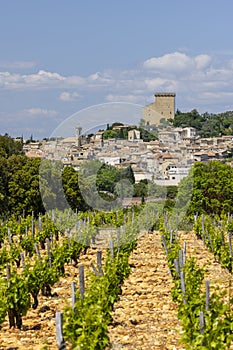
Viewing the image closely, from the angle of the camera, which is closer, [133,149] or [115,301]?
[115,301]

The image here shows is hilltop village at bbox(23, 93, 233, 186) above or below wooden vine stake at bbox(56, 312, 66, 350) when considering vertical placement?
above

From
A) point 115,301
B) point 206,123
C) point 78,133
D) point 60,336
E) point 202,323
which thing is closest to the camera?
point 60,336

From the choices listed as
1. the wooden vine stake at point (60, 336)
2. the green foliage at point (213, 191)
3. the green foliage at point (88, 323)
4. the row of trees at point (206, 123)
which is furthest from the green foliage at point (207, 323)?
the row of trees at point (206, 123)

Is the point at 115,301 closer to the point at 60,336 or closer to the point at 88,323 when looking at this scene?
the point at 88,323

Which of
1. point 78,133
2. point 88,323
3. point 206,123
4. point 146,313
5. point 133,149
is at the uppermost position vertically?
point 206,123

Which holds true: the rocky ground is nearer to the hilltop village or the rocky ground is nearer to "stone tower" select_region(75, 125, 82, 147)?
the hilltop village

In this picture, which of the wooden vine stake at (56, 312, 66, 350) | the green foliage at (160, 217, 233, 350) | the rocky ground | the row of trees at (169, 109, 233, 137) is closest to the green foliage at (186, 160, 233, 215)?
the rocky ground

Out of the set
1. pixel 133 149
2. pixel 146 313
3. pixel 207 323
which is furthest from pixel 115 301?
pixel 133 149

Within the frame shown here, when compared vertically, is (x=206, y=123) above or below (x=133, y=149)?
above

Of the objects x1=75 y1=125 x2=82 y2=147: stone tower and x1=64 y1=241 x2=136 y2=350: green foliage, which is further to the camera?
x1=75 y1=125 x2=82 y2=147: stone tower

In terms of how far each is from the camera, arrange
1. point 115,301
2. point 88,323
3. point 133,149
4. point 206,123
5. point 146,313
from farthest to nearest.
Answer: point 206,123, point 133,149, point 115,301, point 146,313, point 88,323

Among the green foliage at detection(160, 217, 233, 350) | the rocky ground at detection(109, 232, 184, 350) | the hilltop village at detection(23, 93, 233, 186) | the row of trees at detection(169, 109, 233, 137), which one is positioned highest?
the row of trees at detection(169, 109, 233, 137)

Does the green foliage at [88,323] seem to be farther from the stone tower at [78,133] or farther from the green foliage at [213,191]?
the green foliage at [213,191]

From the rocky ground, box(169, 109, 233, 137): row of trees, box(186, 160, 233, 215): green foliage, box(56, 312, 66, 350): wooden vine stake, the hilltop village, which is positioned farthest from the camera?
box(169, 109, 233, 137): row of trees
